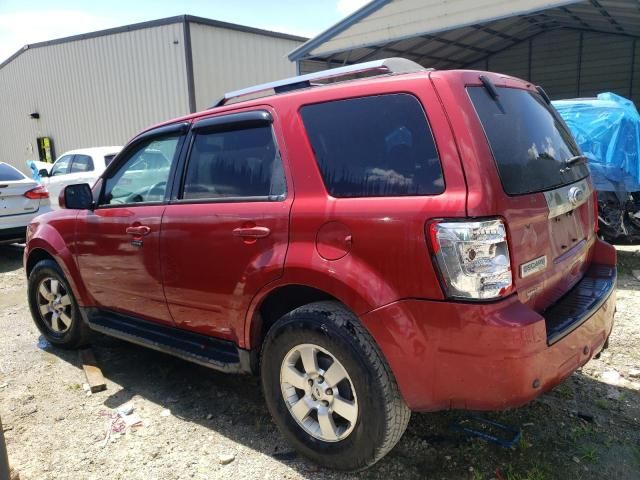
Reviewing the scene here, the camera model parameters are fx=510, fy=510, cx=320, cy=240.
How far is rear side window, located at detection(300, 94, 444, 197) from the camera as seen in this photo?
2213 mm

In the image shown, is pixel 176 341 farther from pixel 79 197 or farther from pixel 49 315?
pixel 49 315

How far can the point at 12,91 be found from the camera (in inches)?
856

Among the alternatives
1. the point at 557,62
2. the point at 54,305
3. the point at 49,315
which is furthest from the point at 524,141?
the point at 557,62

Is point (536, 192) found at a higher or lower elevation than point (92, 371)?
higher

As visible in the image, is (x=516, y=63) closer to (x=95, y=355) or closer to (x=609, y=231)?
(x=609, y=231)

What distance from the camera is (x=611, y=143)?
241 inches

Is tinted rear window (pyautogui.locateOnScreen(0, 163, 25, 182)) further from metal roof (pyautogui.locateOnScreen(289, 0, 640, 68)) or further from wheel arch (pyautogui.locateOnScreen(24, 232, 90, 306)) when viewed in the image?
metal roof (pyautogui.locateOnScreen(289, 0, 640, 68))

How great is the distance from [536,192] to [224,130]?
1767mm

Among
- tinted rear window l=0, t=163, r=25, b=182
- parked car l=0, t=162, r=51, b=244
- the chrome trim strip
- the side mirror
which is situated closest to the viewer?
the chrome trim strip

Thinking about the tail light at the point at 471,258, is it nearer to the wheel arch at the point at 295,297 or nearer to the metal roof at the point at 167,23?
the wheel arch at the point at 295,297

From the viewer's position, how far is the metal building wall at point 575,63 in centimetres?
1464

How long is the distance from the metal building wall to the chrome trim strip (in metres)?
14.5

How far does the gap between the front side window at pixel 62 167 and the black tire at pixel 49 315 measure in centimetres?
727

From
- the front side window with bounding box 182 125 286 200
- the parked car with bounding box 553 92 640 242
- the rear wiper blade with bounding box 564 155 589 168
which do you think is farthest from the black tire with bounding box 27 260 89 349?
the parked car with bounding box 553 92 640 242
